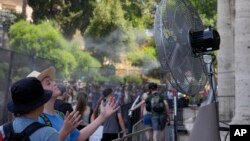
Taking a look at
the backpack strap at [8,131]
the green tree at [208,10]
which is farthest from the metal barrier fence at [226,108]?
the backpack strap at [8,131]

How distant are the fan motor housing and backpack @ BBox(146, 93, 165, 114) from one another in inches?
241

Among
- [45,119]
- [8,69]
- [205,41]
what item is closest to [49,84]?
[45,119]

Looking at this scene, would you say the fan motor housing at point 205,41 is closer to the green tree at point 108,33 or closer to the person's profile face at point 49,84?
the person's profile face at point 49,84

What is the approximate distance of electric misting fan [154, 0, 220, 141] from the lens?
4.11 meters

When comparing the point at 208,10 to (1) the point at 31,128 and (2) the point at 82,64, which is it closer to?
(2) the point at 82,64

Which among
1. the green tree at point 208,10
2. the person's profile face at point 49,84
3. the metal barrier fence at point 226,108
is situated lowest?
the metal barrier fence at point 226,108

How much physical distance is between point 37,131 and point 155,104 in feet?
24.4

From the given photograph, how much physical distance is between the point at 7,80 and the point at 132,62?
4389 centimetres

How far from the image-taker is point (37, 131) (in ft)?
10.6

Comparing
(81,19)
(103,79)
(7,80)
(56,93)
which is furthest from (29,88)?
(81,19)

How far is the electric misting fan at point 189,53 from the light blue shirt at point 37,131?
126 cm

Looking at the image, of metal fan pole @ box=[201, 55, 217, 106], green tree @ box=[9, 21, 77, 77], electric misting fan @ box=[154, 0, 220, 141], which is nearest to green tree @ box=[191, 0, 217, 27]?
green tree @ box=[9, 21, 77, 77]

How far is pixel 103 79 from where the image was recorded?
38.4 metres

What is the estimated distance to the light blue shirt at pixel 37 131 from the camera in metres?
3.19
